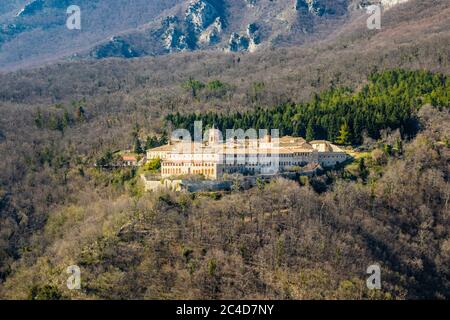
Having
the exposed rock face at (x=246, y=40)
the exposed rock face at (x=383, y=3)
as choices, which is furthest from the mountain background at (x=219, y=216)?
the exposed rock face at (x=246, y=40)

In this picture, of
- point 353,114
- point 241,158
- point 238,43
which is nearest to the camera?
point 241,158

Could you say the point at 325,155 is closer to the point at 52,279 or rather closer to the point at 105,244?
the point at 105,244

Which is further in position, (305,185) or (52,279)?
(305,185)

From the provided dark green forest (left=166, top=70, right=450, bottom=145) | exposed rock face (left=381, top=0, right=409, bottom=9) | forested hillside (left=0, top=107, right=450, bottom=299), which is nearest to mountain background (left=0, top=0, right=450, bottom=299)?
forested hillside (left=0, top=107, right=450, bottom=299)

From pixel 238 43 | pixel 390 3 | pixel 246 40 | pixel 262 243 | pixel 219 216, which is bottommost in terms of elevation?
pixel 262 243

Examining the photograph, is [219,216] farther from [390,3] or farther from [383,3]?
[383,3]

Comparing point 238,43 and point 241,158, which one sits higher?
point 238,43

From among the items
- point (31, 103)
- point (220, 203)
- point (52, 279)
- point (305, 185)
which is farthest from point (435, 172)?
point (31, 103)

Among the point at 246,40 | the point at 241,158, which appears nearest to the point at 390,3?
the point at 246,40
